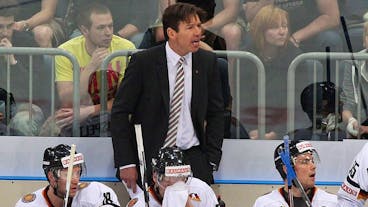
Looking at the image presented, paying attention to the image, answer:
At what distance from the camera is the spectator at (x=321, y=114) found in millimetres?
8961

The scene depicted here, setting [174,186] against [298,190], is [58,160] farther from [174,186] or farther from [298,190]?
[298,190]

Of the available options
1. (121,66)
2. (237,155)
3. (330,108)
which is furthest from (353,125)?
(121,66)

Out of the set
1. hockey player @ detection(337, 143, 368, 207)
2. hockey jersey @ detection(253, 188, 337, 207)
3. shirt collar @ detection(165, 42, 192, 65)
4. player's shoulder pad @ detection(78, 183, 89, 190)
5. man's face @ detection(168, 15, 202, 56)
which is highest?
man's face @ detection(168, 15, 202, 56)

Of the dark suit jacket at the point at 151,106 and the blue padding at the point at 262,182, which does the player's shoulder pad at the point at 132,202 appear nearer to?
the dark suit jacket at the point at 151,106

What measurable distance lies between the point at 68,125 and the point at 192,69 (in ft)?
2.89

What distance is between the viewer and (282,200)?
837cm

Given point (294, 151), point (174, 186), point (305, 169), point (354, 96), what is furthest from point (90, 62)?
point (354, 96)

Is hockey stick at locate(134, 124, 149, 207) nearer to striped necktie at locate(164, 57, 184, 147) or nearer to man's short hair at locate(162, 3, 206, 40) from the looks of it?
striped necktie at locate(164, 57, 184, 147)

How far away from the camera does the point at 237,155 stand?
8984 mm

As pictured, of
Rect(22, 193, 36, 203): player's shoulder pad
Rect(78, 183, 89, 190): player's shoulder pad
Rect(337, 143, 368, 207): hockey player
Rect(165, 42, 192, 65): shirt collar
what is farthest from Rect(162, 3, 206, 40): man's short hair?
Rect(337, 143, 368, 207): hockey player

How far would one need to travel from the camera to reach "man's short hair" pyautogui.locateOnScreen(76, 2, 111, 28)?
349 inches

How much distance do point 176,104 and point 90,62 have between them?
0.64 meters

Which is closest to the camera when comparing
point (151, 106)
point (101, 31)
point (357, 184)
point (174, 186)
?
point (357, 184)

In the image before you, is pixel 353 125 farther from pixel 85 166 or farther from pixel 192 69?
pixel 85 166
